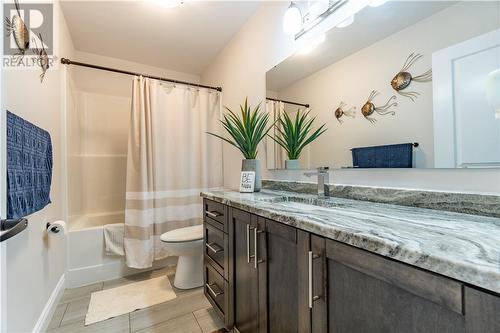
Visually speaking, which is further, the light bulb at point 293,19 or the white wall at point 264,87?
the light bulb at point 293,19

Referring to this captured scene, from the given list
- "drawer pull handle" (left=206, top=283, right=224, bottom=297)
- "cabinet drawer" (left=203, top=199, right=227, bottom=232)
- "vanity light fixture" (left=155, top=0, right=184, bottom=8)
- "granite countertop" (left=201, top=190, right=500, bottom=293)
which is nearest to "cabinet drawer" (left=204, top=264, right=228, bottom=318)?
"drawer pull handle" (left=206, top=283, right=224, bottom=297)

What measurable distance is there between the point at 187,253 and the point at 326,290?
149cm

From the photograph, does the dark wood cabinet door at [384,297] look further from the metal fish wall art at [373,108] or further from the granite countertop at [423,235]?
the metal fish wall art at [373,108]

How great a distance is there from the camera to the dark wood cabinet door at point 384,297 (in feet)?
1.48

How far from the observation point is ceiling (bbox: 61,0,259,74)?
1.92 m

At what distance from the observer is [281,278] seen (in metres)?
0.90

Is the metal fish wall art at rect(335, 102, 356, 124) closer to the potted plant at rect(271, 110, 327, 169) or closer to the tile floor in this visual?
the potted plant at rect(271, 110, 327, 169)

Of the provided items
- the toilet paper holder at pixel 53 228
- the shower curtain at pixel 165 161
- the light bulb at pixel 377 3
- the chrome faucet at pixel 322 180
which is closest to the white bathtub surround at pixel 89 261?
the shower curtain at pixel 165 161

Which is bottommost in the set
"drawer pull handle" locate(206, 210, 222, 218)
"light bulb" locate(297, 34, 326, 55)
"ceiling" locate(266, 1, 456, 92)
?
"drawer pull handle" locate(206, 210, 222, 218)

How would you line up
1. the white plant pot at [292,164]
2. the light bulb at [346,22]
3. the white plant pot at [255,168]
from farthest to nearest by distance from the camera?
the white plant pot at [255,168]
the white plant pot at [292,164]
the light bulb at [346,22]

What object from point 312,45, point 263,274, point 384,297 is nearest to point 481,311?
point 384,297

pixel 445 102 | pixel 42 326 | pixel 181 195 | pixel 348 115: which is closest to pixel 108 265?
pixel 42 326

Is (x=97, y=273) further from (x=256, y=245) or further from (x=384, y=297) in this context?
(x=384, y=297)

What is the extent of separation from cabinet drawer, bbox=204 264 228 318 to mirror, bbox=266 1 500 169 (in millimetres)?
932
